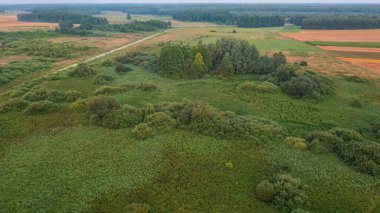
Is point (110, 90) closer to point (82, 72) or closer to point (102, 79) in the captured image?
point (102, 79)

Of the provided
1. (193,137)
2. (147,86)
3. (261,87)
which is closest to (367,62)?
(261,87)

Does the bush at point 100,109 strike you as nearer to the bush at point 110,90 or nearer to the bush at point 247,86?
the bush at point 110,90

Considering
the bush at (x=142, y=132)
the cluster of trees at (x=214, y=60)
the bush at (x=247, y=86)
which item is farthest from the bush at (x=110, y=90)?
the bush at (x=247, y=86)

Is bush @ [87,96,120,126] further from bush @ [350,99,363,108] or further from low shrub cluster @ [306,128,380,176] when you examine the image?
bush @ [350,99,363,108]

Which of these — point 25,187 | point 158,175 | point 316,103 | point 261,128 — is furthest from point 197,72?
point 25,187

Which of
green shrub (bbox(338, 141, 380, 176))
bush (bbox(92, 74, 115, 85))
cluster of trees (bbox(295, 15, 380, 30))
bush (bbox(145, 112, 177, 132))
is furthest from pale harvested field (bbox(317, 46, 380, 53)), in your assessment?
bush (bbox(145, 112, 177, 132))

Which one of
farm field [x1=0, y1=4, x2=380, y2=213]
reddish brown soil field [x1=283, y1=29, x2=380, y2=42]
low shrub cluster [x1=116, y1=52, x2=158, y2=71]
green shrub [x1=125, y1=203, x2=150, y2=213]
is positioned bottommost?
green shrub [x1=125, y1=203, x2=150, y2=213]
